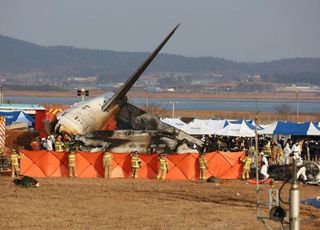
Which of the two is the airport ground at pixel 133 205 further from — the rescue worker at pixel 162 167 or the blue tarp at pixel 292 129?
the blue tarp at pixel 292 129

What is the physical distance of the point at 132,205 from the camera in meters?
30.1

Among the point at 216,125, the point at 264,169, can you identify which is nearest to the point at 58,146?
the point at 264,169

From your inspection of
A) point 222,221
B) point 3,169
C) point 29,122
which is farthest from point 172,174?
point 29,122

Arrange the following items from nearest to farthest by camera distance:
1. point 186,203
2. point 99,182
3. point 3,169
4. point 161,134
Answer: point 186,203, point 99,182, point 3,169, point 161,134

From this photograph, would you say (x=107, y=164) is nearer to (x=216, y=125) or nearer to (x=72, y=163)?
(x=72, y=163)

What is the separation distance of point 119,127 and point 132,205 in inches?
953

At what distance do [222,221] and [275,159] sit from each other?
23.2 metres

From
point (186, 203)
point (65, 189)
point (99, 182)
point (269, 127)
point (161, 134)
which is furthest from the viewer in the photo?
point (269, 127)

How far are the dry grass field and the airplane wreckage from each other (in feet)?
22.8

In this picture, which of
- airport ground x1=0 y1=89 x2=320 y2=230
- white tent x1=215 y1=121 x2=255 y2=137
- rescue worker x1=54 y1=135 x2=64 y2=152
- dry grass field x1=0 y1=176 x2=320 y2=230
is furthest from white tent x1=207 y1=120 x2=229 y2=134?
dry grass field x1=0 y1=176 x2=320 y2=230

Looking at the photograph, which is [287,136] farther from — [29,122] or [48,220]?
[48,220]

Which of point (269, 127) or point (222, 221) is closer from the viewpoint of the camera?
point (222, 221)

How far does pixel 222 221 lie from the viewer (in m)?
26.6

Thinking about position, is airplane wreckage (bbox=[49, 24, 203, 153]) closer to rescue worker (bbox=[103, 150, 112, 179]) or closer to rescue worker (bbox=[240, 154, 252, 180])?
rescue worker (bbox=[103, 150, 112, 179])
